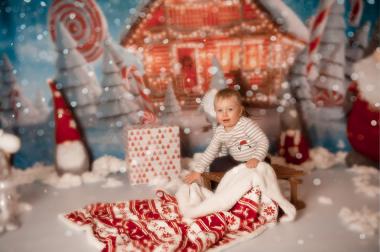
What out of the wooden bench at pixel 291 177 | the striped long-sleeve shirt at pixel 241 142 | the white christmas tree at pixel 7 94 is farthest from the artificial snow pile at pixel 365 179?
the white christmas tree at pixel 7 94

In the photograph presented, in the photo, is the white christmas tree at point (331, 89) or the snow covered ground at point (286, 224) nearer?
the snow covered ground at point (286, 224)

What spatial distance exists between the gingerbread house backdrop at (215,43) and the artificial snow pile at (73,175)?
66 cm

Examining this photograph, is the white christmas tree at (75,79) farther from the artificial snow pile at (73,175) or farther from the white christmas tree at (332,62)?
the white christmas tree at (332,62)

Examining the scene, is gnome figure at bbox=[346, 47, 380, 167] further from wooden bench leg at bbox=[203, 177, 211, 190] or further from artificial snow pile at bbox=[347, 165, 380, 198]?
wooden bench leg at bbox=[203, 177, 211, 190]

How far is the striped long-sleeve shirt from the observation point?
275cm

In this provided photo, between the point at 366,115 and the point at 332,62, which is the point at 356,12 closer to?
the point at 332,62

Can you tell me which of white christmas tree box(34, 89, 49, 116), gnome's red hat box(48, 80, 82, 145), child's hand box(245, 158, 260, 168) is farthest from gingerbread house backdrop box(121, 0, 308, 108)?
child's hand box(245, 158, 260, 168)

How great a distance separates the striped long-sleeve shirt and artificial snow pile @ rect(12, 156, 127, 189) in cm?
90

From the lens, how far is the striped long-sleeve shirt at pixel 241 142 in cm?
275

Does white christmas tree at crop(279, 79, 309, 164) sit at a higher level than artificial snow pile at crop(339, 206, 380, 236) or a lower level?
higher

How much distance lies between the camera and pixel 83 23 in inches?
145

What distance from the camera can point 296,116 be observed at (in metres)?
3.60

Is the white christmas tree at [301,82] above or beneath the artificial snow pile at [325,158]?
above

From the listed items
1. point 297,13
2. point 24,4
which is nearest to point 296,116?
point 297,13
